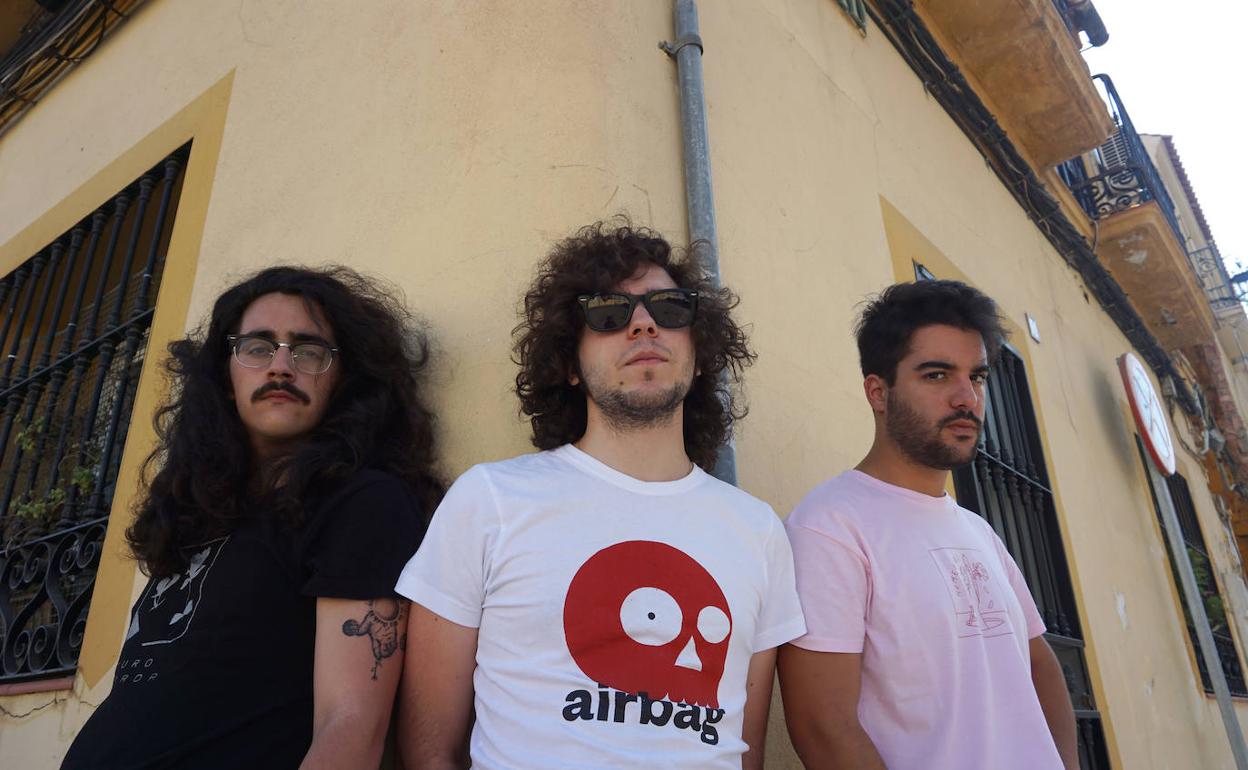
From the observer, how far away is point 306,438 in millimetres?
1890

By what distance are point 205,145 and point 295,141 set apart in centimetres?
76

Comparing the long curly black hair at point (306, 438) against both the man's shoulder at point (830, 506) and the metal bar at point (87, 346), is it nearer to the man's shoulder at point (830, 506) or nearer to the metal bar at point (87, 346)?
the man's shoulder at point (830, 506)

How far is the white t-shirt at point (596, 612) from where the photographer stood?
135cm

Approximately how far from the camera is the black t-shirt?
1454 mm

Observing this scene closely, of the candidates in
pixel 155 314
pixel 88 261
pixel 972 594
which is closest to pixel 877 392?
pixel 972 594

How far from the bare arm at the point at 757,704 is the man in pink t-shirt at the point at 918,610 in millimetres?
75

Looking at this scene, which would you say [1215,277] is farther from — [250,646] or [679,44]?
[250,646]

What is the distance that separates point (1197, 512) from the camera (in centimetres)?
859

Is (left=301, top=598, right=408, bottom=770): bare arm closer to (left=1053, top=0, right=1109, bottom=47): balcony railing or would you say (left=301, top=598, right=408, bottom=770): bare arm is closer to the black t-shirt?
the black t-shirt

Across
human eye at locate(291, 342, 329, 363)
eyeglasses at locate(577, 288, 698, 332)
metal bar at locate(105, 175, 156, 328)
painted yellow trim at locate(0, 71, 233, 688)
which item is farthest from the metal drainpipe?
metal bar at locate(105, 175, 156, 328)

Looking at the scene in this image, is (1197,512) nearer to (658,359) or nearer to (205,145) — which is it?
(658,359)

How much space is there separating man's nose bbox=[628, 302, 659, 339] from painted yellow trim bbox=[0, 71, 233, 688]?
1.89 metres

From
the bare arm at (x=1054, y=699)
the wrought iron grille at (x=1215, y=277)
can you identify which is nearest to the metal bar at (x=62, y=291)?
the bare arm at (x=1054, y=699)

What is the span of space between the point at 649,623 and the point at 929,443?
3.46ft
